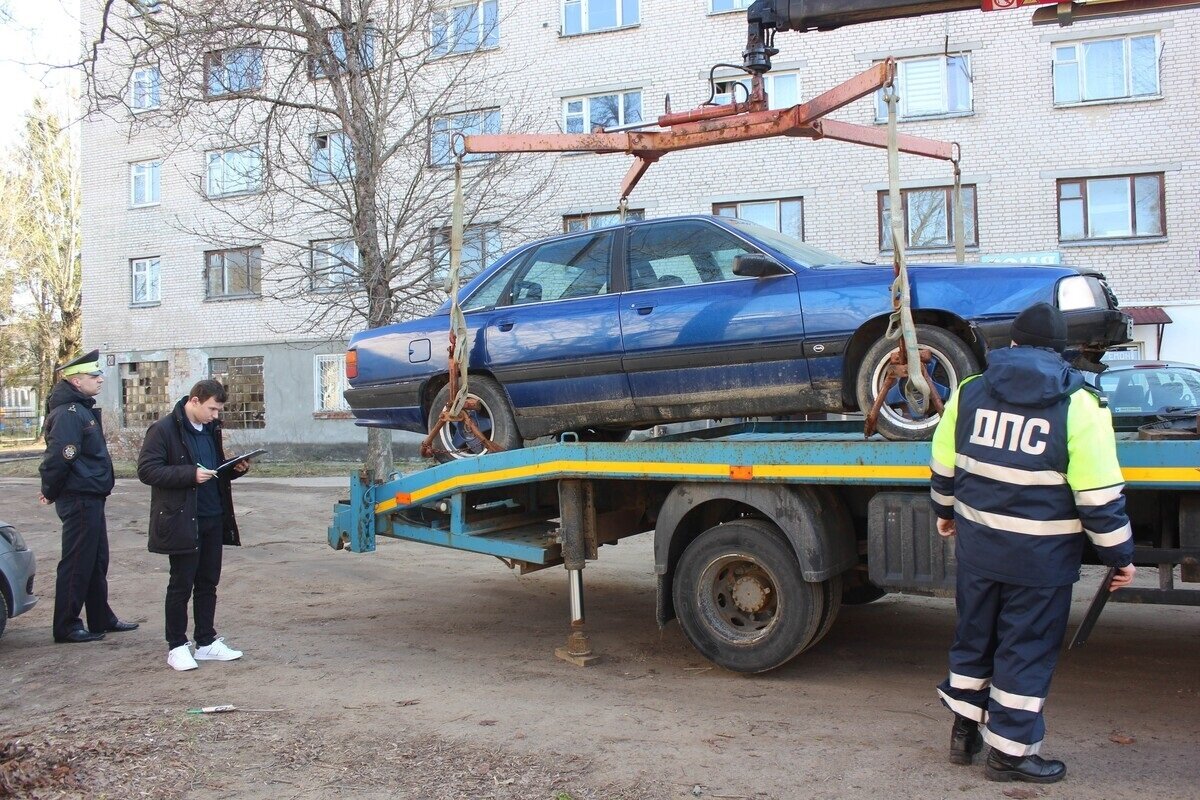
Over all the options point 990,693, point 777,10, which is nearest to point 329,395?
point 777,10

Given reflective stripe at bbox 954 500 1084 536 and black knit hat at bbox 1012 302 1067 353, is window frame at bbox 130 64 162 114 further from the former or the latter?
reflective stripe at bbox 954 500 1084 536

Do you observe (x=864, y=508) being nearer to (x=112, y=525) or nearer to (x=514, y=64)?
(x=112, y=525)

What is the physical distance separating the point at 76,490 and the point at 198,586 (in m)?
1.17

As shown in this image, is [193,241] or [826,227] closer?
[826,227]

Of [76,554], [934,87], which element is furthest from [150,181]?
[76,554]

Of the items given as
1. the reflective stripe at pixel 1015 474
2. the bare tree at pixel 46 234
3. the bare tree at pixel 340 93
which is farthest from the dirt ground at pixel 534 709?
the bare tree at pixel 46 234

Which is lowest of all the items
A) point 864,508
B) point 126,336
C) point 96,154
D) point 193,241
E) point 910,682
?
point 910,682

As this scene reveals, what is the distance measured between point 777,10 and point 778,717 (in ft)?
12.5

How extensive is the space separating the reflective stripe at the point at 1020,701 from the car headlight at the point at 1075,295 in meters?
1.93

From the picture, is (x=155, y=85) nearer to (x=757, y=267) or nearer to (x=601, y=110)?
(x=601, y=110)

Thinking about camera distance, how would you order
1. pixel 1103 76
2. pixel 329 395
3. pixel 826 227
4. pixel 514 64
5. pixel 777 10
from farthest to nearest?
pixel 329 395
pixel 514 64
pixel 826 227
pixel 1103 76
pixel 777 10

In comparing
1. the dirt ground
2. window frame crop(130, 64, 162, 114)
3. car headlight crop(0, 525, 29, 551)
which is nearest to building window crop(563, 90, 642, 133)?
window frame crop(130, 64, 162, 114)

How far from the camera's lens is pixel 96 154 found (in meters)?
24.3

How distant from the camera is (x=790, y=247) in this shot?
18.4 ft
